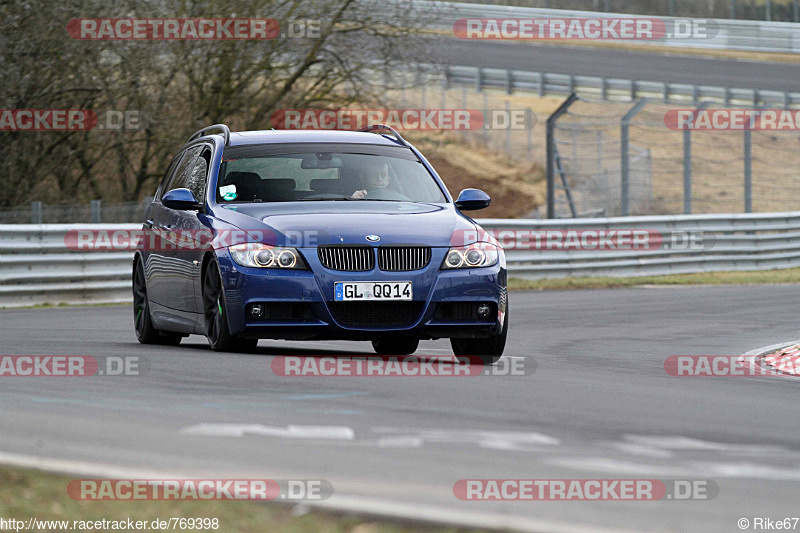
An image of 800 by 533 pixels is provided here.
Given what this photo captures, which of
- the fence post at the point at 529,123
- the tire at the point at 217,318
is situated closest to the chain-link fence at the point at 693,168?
the fence post at the point at 529,123

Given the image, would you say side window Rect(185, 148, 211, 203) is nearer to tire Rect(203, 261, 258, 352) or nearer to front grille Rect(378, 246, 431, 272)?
tire Rect(203, 261, 258, 352)

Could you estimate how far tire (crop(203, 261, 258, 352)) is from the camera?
995 centimetres

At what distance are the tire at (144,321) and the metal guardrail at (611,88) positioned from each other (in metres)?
28.4

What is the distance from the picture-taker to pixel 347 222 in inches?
386

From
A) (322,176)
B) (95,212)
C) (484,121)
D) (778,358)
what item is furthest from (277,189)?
(484,121)

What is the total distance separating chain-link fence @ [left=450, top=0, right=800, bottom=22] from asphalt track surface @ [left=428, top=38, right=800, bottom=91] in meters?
1.66

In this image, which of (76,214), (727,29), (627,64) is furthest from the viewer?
(727,29)

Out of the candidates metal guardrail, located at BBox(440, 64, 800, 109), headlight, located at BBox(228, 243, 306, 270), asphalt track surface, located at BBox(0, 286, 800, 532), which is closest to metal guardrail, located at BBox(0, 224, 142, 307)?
asphalt track surface, located at BBox(0, 286, 800, 532)

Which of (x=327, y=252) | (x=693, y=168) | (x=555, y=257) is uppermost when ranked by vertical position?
(x=327, y=252)

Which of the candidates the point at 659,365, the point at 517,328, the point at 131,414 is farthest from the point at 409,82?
the point at 131,414

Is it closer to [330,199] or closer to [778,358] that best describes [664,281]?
[778,358]

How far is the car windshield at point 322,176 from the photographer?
35.1 ft

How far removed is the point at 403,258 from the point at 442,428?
3039 mm

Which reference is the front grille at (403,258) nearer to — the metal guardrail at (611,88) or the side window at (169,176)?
the side window at (169,176)
